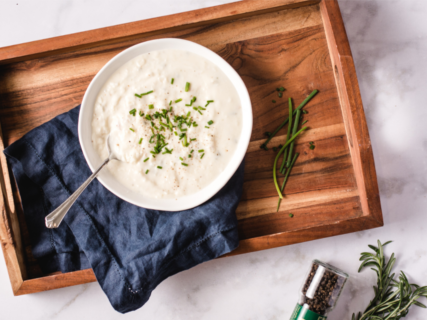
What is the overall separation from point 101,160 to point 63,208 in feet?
0.89

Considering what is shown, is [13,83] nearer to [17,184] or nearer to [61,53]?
[61,53]

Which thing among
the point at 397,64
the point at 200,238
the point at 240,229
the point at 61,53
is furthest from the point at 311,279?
the point at 61,53

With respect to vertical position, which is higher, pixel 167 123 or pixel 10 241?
pixel 167 123

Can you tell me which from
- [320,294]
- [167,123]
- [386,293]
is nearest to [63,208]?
[167,123]

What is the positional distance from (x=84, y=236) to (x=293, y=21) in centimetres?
153

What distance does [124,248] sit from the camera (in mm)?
1660

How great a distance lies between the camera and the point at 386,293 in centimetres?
183

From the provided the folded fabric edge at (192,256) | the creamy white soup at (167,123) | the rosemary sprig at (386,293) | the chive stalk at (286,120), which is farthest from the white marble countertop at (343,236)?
the creamy white soup at (167,123)

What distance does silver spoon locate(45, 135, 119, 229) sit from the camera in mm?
1492

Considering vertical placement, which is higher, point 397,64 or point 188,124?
point 397,64

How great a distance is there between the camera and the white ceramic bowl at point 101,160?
1562 millimetres

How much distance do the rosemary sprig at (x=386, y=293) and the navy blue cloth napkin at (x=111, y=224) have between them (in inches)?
32.3

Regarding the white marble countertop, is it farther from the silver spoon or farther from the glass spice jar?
the silver spoon

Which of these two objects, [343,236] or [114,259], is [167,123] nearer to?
[114,259]
